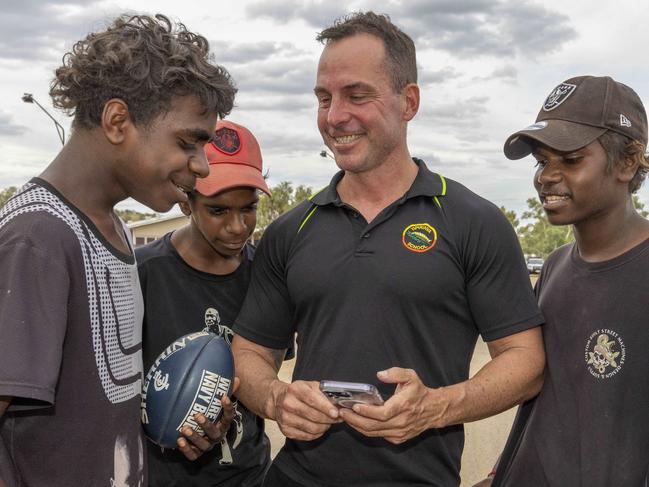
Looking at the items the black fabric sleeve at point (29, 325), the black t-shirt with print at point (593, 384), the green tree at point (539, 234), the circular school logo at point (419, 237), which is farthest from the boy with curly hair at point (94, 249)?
the green tree at point (539, 234)

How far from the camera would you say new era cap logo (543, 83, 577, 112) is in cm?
330

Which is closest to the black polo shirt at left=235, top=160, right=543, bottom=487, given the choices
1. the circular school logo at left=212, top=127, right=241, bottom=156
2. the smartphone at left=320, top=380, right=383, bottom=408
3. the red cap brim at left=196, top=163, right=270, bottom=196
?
the smartphone at left=320, top=380, right=383, bottom=408

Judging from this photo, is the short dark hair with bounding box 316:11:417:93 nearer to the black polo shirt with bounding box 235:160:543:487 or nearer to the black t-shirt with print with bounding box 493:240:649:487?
the black polo shirt with bounding box 235:160:543:487

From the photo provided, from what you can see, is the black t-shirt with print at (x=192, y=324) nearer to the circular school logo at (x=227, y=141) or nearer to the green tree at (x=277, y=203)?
the circular school logo at (x=227, y=141)

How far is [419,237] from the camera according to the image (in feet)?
10.4

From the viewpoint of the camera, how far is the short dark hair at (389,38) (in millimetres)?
3492

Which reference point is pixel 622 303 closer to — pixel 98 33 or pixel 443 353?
pixel 443 353

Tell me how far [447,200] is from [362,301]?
2.06 ft

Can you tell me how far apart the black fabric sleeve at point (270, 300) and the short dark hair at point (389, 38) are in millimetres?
937

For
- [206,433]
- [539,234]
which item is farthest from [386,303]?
[539,234]

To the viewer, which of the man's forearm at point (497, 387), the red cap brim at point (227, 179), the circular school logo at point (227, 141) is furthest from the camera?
the circular school logo at point (227, 141)

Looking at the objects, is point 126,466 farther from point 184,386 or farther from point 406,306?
point 406,306

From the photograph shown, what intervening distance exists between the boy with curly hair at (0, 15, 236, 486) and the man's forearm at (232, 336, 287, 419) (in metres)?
0.64

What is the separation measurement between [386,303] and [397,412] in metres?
0.53
